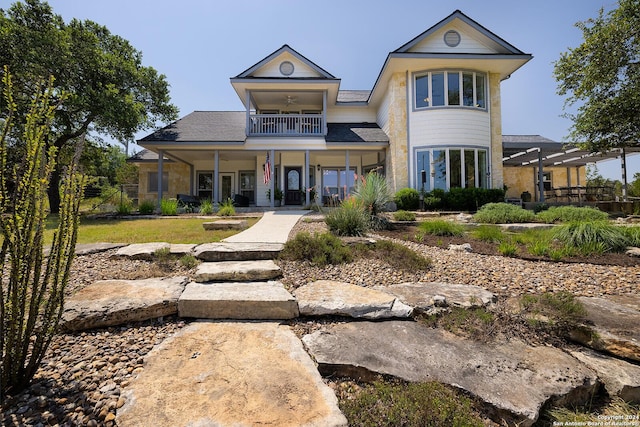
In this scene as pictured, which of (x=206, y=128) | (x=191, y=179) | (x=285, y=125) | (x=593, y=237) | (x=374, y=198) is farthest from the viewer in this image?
(x=191, y=179)

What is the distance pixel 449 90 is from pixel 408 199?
505 centimetres

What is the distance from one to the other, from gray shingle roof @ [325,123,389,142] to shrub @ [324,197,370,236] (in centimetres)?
816

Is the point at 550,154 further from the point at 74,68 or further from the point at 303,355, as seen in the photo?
the point at 74,68

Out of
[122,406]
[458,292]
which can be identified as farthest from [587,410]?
[122,406]

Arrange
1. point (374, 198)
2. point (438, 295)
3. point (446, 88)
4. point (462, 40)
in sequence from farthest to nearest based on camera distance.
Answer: point (462, 40) → point (446, 88) → point (374, 198) → point (438, 295)

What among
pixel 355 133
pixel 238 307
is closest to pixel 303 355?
pixel 238 307

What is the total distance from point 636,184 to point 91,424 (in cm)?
1973

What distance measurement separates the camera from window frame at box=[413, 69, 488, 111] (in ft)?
38.5

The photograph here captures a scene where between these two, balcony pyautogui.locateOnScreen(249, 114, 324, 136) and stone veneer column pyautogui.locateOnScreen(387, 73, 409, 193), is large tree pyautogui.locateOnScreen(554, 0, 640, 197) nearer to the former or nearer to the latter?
stone veneer column pyautogui.locateOnScreen(387, 73, 409, 193)

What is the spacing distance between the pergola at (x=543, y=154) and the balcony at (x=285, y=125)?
31.1 feet

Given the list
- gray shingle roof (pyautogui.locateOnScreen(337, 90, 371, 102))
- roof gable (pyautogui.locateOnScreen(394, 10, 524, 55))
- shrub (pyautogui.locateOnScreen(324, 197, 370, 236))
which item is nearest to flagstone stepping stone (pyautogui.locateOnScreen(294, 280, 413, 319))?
shrub (pyautogui.locateOnScreen(324, 197, 370, 236))

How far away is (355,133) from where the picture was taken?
14.2 metres

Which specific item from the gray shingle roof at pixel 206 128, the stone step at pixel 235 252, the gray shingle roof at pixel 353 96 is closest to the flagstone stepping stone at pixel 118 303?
the stone step at pixel 235 252

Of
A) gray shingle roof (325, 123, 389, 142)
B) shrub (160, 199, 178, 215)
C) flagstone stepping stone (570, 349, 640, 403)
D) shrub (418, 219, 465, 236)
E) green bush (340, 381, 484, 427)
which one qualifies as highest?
gray shingle roof (325, 123, 389, 142)
